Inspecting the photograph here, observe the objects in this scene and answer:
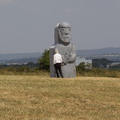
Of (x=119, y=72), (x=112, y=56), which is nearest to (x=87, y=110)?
(x=119, y=72)

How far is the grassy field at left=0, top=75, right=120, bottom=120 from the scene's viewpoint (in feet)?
35.2

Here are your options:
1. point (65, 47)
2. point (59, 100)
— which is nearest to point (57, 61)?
point (65, 47)

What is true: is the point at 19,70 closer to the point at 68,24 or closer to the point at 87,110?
the point at 68,24

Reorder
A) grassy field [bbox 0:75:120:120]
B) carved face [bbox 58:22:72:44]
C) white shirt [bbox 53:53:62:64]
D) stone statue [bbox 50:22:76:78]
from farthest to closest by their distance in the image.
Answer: carved face [bbox 58:22:72:44]
stone statue [bbox 50:22:76:78]
white shirt [bbox 53:53:62:64]
grassy field [bbox 0:75:120:120]

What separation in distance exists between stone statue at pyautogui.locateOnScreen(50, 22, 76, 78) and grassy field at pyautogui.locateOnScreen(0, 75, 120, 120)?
4725 millimetres

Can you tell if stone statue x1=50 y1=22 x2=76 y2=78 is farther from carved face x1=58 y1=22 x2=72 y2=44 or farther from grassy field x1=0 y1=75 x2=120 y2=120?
grassy field x1=0 y1=75 x2=120 y2=120

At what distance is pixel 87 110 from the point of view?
11.5 meters

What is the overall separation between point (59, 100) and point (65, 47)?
865 cm

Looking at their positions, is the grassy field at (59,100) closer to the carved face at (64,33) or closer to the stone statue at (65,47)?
the stone statue at (65,47)

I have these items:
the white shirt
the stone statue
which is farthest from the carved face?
the white shirt

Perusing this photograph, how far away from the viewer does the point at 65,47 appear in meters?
20.9

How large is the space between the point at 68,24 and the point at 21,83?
6.66 meters

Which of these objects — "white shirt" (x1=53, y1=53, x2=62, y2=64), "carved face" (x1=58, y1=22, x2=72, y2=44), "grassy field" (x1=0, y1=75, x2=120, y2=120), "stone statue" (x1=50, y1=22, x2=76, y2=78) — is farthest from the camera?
"carved face" (x1=58, y1=22, x2=72, y2=44)

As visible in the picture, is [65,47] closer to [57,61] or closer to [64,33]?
[64,33]
